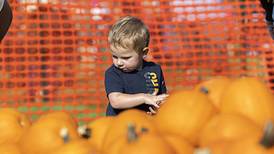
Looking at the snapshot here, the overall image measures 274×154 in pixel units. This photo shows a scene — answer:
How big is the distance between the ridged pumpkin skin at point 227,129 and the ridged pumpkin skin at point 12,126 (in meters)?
0.71

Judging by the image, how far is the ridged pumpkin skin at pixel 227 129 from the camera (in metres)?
1.33

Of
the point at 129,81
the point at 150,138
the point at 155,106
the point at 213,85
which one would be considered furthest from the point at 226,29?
the point at 150,138

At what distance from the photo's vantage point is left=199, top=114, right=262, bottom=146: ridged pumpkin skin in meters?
1.33

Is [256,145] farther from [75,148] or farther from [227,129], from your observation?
[75,148]

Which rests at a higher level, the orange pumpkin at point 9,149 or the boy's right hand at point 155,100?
the orange pumpkin at point 9,149

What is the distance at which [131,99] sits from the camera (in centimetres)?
295

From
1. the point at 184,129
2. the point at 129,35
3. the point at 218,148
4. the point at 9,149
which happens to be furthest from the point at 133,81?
the point at 218,148

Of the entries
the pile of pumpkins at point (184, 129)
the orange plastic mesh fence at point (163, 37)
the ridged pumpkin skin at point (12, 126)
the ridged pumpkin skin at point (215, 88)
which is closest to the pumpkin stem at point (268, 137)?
the pile of pumpkins at point (184, 129)

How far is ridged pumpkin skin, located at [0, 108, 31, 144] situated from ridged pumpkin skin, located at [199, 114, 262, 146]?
0.71 m

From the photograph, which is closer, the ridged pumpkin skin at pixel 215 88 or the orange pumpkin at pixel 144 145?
the orange pumpkin at pixel 144 145

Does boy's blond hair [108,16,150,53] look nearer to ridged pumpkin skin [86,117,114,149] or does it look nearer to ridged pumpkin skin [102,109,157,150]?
ridged pumpkin skin [86,117,114,149]

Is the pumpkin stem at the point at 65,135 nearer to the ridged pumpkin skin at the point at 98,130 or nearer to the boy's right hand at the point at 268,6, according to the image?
the ridged pumpkin skin at the point at 98,130

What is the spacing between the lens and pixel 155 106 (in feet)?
9.04

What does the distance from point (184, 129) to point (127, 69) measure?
178 cm
